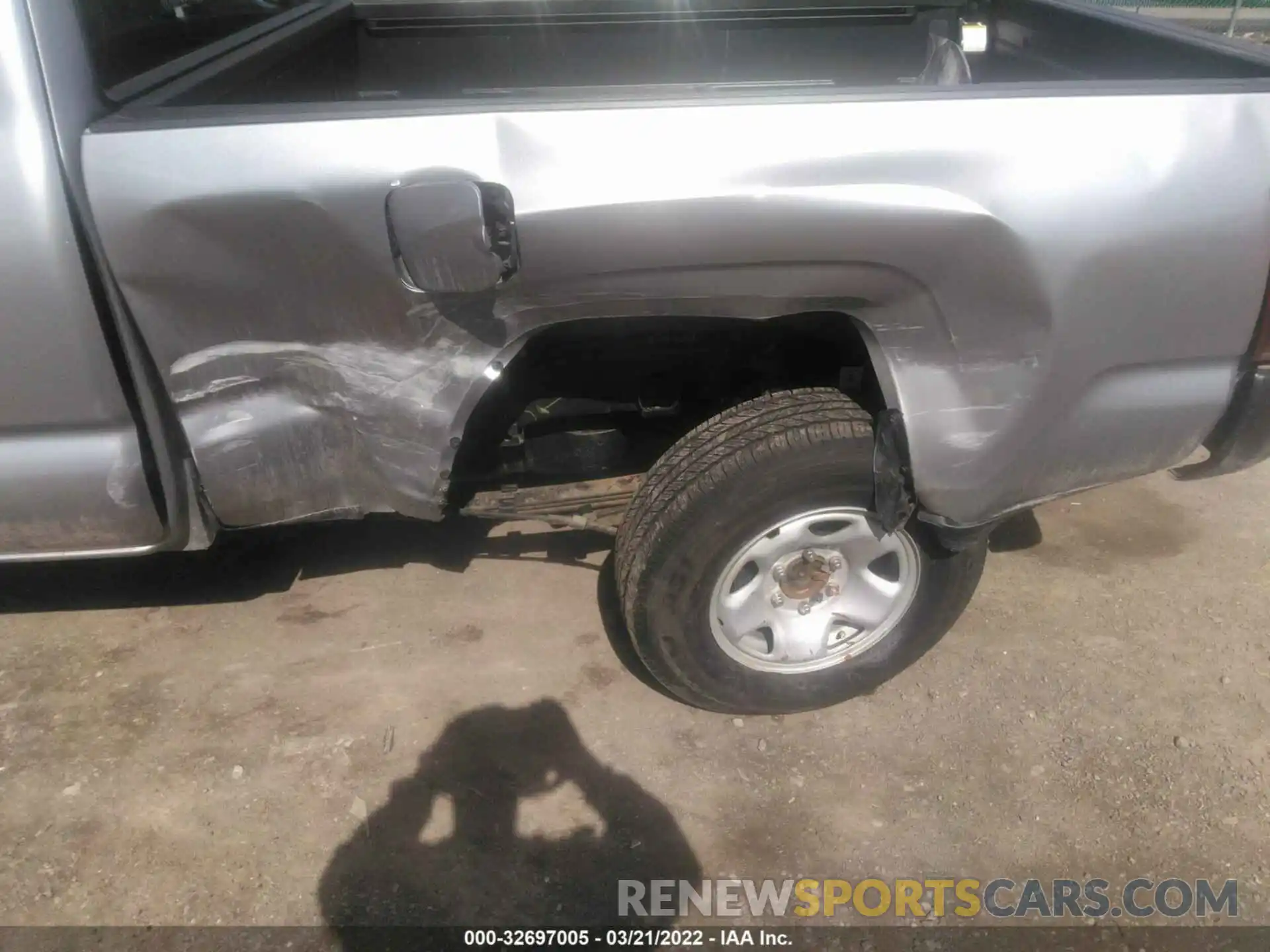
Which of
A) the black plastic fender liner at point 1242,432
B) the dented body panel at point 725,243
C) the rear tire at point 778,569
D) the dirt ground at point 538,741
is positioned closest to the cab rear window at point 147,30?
the dented body panel at point 725,243

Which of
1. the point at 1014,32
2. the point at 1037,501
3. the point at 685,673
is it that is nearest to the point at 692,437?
the point at 685,673

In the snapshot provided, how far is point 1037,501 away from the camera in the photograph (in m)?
1.98

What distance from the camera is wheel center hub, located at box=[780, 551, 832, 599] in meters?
2.18

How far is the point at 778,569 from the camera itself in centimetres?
216

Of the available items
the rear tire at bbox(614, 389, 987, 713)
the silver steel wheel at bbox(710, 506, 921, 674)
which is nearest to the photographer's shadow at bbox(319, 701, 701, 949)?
the rear tire at bbox(614, 389, 987, 713)

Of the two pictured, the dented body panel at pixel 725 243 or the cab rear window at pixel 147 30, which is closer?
the dented body panel at pixel 725 243

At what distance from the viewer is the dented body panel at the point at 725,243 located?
1559 mm

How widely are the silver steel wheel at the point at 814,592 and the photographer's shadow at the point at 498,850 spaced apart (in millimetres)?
480

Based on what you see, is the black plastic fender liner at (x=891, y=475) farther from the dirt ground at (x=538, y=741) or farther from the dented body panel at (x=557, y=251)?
the dirt ground at (x=538, y=741)

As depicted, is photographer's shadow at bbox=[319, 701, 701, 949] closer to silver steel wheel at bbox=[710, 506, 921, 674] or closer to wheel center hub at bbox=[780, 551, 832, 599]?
silver steel wheel at bbox=[710, 506, 921, 674]

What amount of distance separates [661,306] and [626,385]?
52 centimetres

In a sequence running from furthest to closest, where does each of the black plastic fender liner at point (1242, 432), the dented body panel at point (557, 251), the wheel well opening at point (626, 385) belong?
the wheel well opening at point (626, 385)
the black plastic fender liner at point (1242, 432)
the dented body panel at point (557, 251)

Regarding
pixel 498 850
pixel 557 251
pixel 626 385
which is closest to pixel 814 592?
pixel 626 385

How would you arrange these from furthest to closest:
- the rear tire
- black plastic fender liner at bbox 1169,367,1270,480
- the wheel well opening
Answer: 1. the wheel well opening
2. the rear tire
3. black plastic fender liner at bbox 1169,367,1270,480
